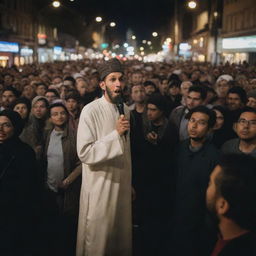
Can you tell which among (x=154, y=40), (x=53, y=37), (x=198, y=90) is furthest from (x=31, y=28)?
(x=154, y=40)

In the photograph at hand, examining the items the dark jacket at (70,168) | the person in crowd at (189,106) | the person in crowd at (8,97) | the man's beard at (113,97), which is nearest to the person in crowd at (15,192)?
the dark jacket at (70,168)

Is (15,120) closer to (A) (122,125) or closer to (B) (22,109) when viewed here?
(A) (122,125)

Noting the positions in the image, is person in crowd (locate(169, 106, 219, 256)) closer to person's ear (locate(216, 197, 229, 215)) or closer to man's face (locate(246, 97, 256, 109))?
person's ear (locate(216, 197, 229, 215))

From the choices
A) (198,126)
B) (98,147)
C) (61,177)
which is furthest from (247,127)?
(61,177)

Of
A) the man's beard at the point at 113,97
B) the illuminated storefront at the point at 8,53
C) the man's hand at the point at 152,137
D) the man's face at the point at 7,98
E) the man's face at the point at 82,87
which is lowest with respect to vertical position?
the man's hand at the point at 152,137

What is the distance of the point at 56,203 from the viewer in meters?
5.33

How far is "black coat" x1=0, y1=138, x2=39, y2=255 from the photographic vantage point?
421 centimetres

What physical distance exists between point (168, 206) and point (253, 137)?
215 cm

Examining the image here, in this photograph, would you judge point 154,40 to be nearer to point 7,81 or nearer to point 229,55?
point 229,55

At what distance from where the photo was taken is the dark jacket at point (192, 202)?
4.05m

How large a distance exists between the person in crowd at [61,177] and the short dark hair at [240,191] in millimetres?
3283

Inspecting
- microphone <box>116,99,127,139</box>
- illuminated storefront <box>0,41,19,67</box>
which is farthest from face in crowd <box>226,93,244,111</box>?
illuminated storefront <box>0,41,19,67</box>

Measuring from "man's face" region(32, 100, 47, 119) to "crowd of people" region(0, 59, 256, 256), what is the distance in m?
0.02

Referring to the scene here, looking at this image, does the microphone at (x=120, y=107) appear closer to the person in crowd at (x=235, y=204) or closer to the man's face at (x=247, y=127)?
the man's face at (x=247, y=127)
